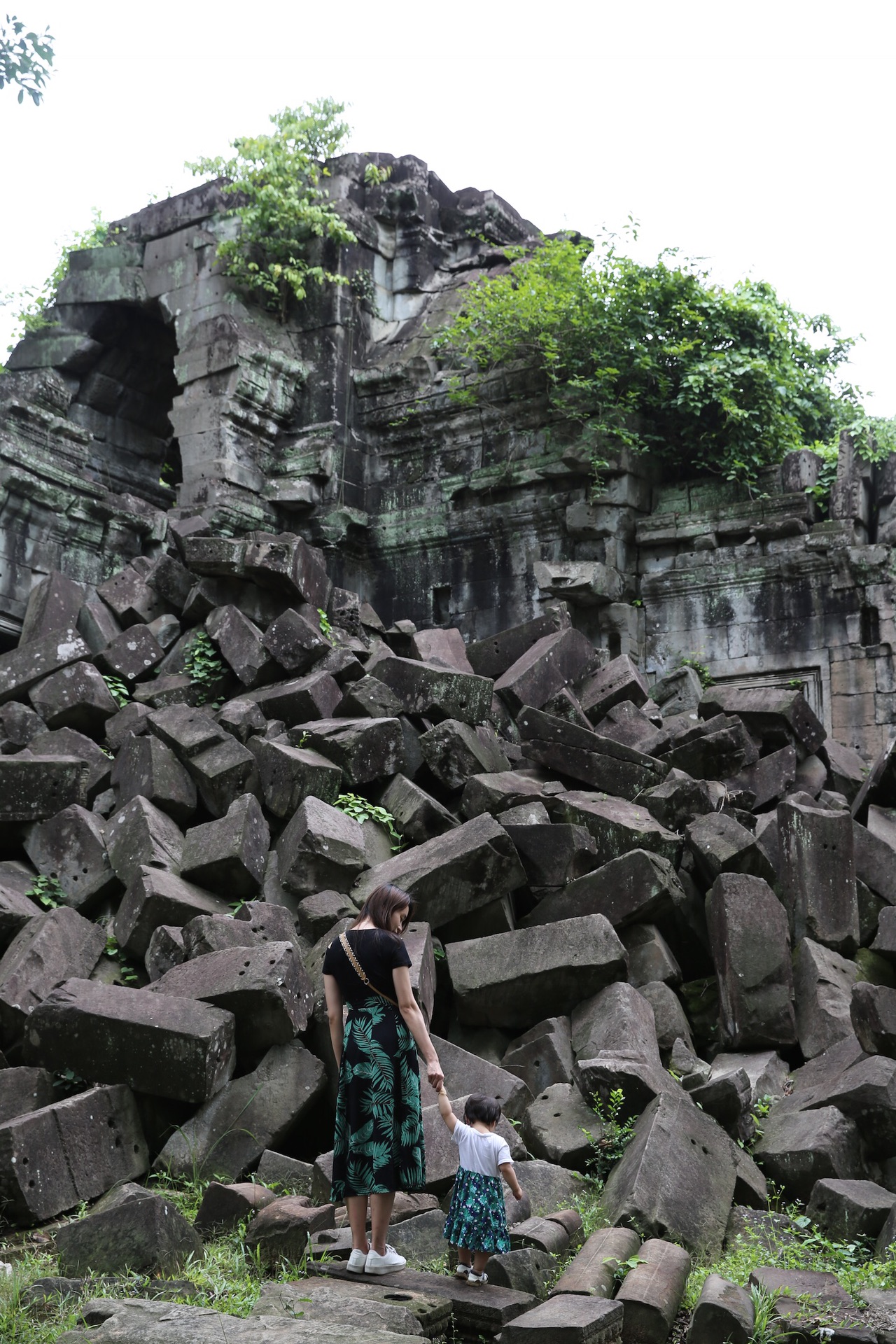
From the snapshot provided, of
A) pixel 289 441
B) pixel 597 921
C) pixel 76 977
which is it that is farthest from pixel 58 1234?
pixel 289 441

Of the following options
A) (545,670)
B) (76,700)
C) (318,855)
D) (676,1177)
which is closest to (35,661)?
(76,700)

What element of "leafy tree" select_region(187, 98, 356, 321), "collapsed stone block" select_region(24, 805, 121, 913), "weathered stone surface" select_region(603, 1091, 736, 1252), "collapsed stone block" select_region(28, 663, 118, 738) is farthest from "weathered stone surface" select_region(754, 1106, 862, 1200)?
"leafy tree" select_region(187, 98, 356, 321)

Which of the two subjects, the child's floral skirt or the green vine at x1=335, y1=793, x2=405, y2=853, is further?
the green vine at x1=335, y1=793, x2=405, y2=853

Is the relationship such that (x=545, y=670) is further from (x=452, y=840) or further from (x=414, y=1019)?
(x=414, y=1019)

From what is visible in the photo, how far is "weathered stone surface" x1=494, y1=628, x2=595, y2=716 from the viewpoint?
887cm

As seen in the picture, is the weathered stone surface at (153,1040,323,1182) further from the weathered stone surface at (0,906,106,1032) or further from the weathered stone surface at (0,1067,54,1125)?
the weathered stone surface at (0,906,106,1032)

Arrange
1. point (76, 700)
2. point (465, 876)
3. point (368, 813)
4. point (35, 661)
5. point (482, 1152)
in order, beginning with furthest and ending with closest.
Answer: point (35, 661) < point (76, 700) < point (368, 813) < point (465, 876) < point (482, 1152)

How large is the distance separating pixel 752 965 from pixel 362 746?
2627 millimetres

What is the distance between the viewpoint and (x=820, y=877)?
6.68 metres

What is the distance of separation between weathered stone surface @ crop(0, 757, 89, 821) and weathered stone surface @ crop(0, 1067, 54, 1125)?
2130mm

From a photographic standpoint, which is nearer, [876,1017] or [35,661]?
[876,1017]

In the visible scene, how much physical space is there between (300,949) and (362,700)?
2338 millimetres

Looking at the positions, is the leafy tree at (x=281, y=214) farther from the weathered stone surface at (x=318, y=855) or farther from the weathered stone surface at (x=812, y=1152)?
the weathered stone surface at (x=812, y=1152)

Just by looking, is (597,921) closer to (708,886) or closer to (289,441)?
(708,886)
